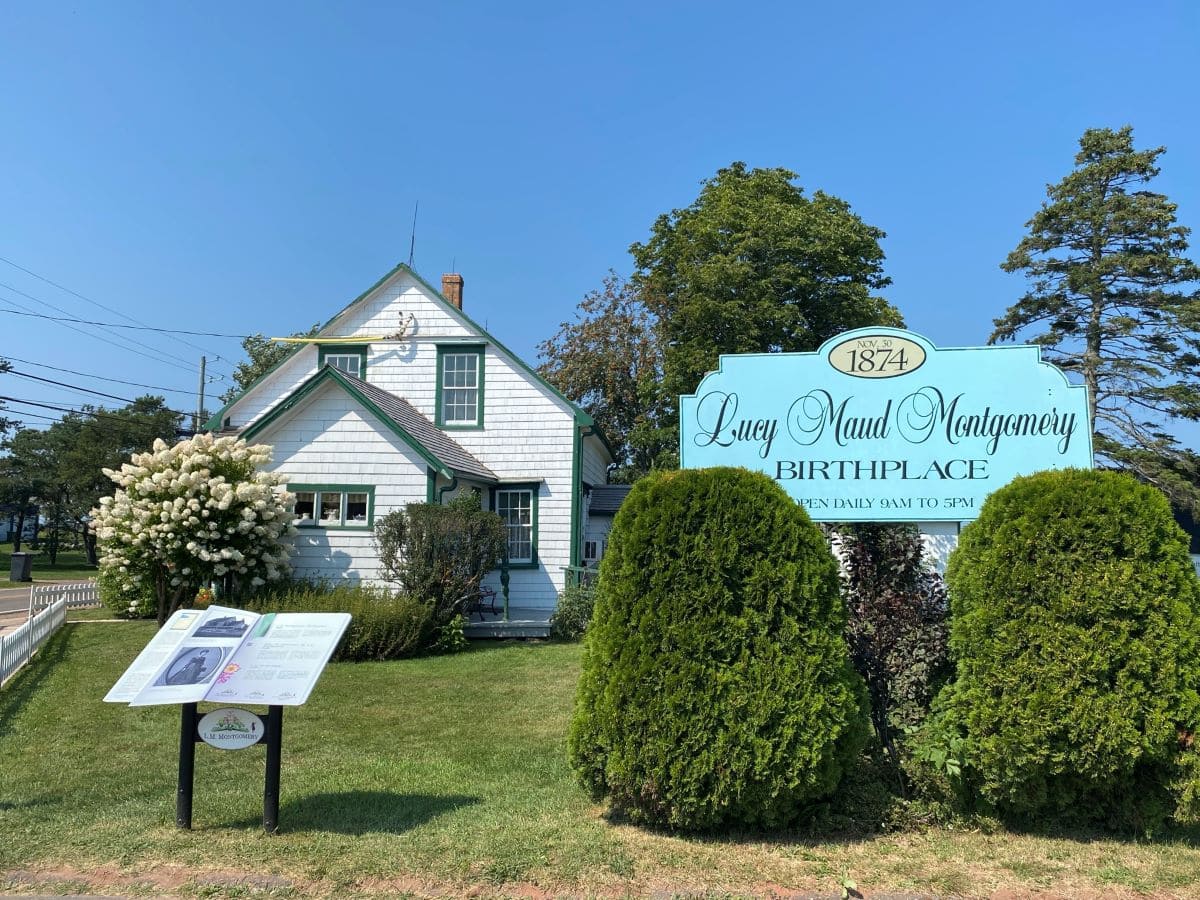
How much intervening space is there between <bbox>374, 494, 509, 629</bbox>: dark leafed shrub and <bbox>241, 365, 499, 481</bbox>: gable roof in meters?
1.27

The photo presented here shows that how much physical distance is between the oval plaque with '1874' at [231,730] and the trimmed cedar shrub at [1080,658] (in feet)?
14.2

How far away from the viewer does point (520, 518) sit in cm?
1759

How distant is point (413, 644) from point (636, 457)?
22032 millimetres

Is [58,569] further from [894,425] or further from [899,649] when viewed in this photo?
[899,649]

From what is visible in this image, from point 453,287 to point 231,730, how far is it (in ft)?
55.8

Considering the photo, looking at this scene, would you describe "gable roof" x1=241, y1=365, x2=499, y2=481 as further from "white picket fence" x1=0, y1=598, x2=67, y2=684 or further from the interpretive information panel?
the interpretive information panel

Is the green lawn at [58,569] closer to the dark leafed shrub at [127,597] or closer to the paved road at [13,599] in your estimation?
the paved road at [13,599]

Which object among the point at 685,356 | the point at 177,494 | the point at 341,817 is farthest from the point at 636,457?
the point at 341,817

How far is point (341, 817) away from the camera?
18.0 ft

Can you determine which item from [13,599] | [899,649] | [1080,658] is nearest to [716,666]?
[899,649]

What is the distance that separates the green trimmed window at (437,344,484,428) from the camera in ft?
59.7

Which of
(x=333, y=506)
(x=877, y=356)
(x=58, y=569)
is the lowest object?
(x=58, y=569)

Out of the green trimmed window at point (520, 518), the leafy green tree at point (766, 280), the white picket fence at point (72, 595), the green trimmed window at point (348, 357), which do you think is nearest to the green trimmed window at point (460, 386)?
the green trimmed window at point (520, 518)

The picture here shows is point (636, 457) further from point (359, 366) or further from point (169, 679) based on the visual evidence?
point (169, 679)
